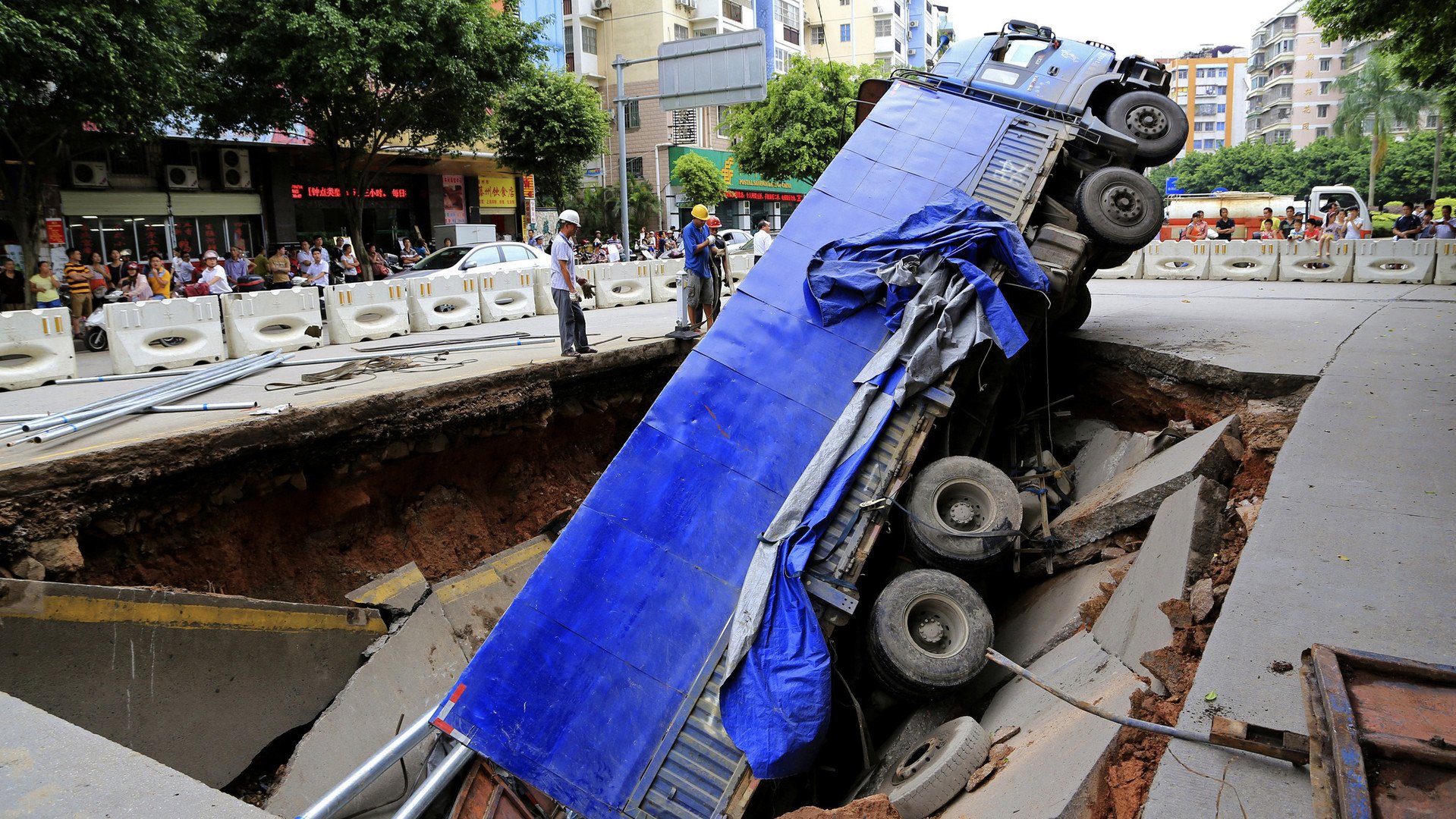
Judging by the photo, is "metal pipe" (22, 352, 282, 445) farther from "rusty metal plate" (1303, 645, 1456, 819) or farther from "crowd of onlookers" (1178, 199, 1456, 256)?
"crowd of onlookers" (1178, 199, 1456, 256)

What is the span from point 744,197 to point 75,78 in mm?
32583

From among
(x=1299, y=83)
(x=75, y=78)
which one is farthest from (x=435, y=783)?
(x=1299, y=83)

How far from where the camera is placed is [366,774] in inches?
209

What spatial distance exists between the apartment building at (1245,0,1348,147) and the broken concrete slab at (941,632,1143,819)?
3718 inches

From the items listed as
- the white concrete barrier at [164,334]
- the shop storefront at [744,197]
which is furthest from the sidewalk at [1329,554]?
the shop storefront at [744,197]

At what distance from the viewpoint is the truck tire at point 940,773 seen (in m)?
4.45

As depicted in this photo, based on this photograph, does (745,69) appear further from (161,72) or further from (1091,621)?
(1091,621)

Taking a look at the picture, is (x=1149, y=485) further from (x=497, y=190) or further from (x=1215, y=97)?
(x=1215, y=97)

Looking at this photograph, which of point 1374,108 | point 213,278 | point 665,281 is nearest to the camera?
point 213,278

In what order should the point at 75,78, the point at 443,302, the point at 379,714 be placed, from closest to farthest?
the point at 379,714 < the point at 75,78 < the point at 443,302

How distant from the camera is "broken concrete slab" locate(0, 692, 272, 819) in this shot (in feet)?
9.36

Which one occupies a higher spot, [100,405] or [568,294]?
[568,294]

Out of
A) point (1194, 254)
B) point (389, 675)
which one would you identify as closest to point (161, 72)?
point (389, 675)

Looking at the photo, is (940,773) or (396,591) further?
(396,591)
